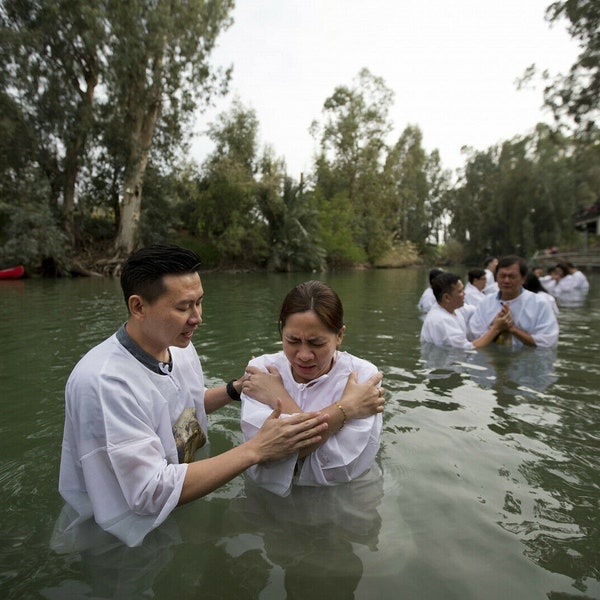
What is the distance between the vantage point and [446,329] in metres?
6.95

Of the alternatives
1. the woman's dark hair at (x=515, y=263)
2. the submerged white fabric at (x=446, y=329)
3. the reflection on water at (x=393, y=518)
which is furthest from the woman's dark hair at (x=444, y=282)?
the reflection on water at (x=393, y=518)

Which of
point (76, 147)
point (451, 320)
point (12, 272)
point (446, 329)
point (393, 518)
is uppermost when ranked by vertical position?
point (76, 147)

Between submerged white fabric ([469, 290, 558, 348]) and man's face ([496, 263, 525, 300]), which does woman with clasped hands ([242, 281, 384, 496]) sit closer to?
man's face ([496, 263, 525, 300])

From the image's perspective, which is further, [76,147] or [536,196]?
[536,196]

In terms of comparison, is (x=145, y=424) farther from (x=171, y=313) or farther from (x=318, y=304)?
(x=318, y=304)

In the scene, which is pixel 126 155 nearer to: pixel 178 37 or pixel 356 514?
pixel 178 37

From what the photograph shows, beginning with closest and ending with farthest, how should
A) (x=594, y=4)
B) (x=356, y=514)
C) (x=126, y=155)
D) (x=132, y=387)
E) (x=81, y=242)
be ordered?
(x=132, y=387) < (x=356, y=514) < (x=594, y=4) < (x=126, y=155) < (x=81, y=242)

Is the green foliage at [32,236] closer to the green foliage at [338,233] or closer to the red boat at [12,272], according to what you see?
the red boat at [12,272]

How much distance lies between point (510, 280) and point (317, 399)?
5.27m

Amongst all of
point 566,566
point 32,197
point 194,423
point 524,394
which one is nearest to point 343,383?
point 194,423

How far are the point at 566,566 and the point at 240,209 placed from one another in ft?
105

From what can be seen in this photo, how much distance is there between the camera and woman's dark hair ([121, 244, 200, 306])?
7.13 ft

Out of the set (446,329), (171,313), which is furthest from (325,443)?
(446,329)

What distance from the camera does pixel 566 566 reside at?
90.8 inches
